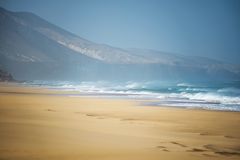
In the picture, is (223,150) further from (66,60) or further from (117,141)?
(66,60)

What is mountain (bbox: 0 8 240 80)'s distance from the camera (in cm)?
→ 9644

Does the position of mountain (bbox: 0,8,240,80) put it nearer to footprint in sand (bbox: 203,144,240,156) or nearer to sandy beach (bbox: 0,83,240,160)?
sandy beach (bbox: 0,83,240,160)

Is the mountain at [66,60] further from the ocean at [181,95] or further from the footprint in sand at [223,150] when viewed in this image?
the footprint in sand at [223,150]

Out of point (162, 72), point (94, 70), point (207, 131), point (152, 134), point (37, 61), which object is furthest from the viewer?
point (162, 72)

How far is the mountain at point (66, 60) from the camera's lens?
96.4m

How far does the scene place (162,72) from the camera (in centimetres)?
13362

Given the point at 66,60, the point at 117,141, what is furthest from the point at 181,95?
the point at 66,60

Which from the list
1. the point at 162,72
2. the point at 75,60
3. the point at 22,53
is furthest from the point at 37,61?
the point at 162,72

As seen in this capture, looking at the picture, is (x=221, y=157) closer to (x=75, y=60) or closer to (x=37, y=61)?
(x=37, y=61)

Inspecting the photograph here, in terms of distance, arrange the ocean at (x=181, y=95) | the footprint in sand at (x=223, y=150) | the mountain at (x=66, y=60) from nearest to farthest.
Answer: the footprint in sand at (x=223, y=150), the ocean at (x=181, y=95), the mountain at (x=66, y=60)

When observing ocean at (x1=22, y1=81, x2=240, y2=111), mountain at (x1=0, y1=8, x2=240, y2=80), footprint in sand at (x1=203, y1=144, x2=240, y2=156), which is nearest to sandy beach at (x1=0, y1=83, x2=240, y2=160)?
footprint in sand at (x1=203, y1=144, x2=240, y2=156)

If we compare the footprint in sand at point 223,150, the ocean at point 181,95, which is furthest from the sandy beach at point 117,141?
the ocean at point 181,95

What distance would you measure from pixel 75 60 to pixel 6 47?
2692 cm

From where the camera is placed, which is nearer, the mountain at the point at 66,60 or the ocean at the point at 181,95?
the ocean at the point at 181,95
